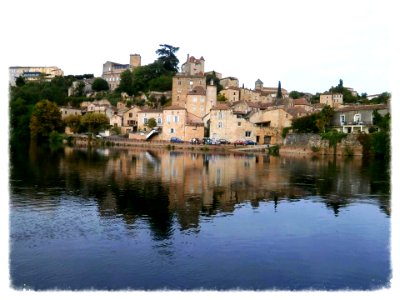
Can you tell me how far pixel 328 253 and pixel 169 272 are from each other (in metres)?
4.55

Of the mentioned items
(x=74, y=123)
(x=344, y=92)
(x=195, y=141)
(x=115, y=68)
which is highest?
(x=115, y=68)

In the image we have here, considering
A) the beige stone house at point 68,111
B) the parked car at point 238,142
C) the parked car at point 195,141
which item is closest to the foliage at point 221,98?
the parked car at point 195,141

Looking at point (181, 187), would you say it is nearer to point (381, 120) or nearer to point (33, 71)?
point (381, 120)

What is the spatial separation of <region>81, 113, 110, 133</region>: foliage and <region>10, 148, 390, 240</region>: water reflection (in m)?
32.9

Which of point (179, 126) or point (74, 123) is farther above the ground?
point (74, 123)

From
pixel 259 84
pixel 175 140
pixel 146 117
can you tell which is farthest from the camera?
pixel 259 84

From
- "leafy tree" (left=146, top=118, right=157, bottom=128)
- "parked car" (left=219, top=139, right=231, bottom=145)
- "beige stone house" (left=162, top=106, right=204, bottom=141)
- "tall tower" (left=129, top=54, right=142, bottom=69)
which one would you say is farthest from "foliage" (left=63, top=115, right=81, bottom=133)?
"tall tower" (left=129, top=54, right=142, bottom=69)

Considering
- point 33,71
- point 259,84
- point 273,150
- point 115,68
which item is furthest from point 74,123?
point 33,71

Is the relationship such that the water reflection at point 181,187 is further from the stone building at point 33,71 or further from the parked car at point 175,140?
the stone building at point 33,71

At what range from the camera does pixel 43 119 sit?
67.0 m

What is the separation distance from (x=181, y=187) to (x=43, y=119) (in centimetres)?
4932

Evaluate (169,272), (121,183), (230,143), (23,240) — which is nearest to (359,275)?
(169,272)

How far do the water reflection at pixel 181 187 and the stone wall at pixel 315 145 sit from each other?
1606 centimetres

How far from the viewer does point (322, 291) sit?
9.71 m
